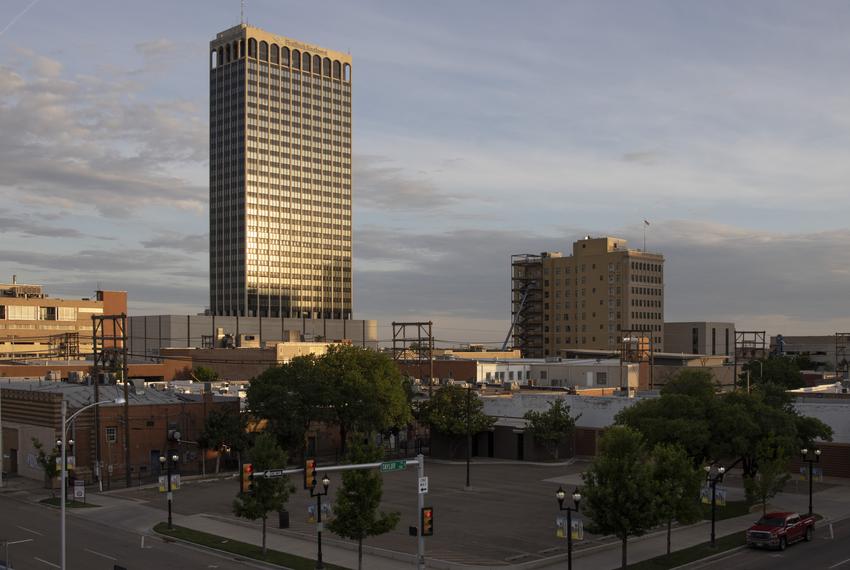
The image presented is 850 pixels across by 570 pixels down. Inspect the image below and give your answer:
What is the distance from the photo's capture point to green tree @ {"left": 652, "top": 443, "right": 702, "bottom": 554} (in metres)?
41.9

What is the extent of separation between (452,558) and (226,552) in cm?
1184

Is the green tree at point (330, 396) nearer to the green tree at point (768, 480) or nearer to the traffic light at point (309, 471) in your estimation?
the green tree at point (768, 480)

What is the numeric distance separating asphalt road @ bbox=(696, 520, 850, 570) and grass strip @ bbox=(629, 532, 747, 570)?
885 mm

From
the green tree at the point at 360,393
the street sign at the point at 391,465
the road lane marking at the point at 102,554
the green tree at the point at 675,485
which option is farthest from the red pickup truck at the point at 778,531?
the green tree at the point at 360,393

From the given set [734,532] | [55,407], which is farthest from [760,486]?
[55,407]

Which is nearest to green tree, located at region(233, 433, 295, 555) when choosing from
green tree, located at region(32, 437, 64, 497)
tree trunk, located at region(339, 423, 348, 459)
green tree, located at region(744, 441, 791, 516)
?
green tree, located at region(744, 441, 791, 516)

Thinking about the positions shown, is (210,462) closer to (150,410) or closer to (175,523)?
(150,410)

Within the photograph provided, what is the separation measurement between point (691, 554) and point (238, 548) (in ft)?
76.9

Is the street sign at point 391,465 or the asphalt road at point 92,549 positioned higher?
the street sign at point 391,465

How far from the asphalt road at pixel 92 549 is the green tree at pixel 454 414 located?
118ft

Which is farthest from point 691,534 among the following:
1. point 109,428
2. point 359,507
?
point 109,428

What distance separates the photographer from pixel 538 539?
5006 cm

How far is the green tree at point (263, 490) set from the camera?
46375 millimetres

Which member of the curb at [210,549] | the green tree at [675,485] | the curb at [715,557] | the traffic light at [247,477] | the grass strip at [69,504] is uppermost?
the traffic light at [247,477]
